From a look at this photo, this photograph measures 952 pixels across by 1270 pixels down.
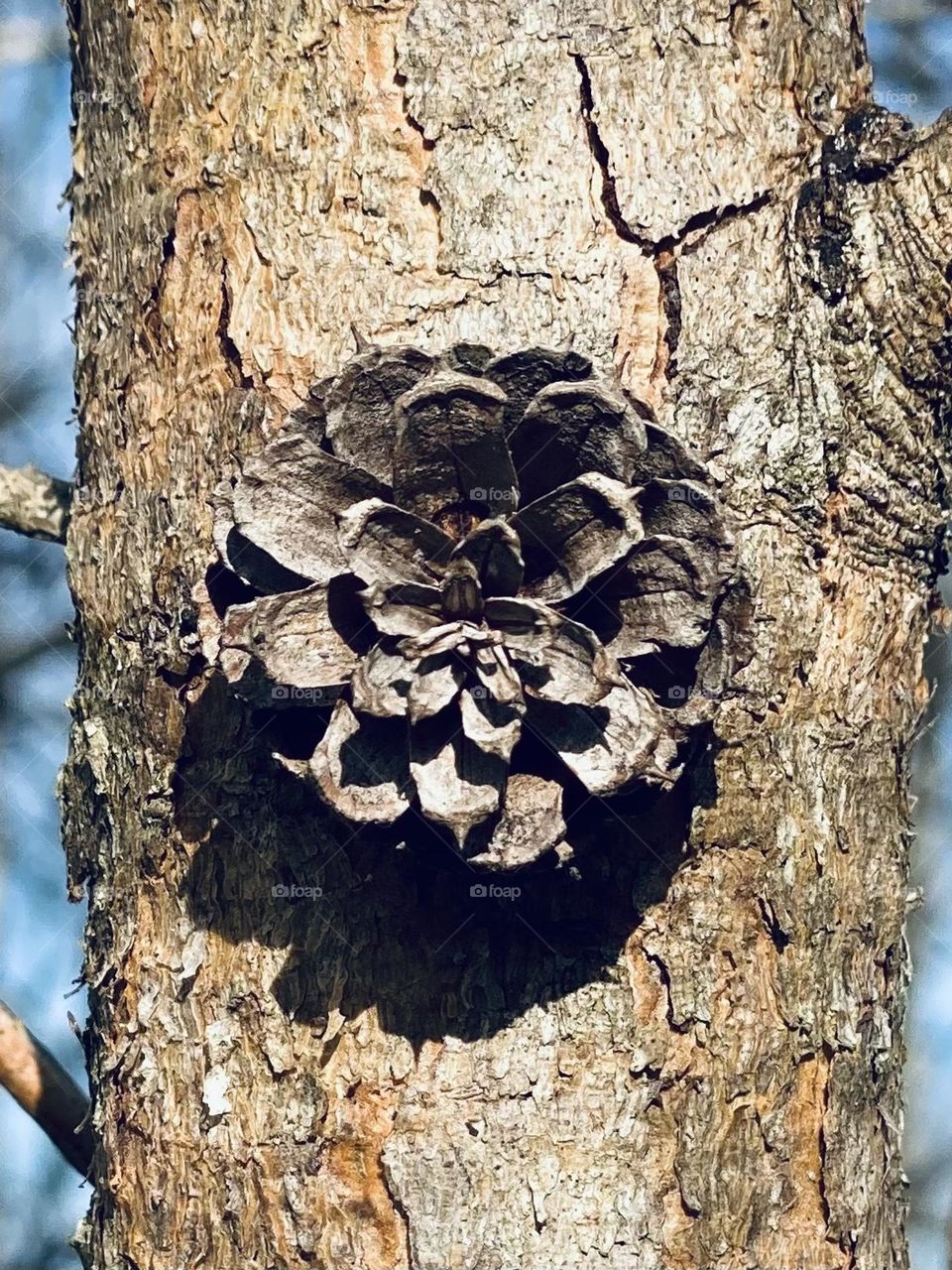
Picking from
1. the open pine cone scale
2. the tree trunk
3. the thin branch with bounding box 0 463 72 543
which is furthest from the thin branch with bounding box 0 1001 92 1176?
the open pine cone scale

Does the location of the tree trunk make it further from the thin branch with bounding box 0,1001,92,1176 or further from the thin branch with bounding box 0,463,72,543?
the thin branch with bounding box 0,1001,92,1176

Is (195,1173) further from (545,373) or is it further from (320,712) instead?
(545,373)

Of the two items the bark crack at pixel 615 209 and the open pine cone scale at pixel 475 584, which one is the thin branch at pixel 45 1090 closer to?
the open pine cone scale at pixel 475 584

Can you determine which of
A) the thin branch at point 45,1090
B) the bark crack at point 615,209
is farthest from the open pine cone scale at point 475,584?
the thin branch at point 45,1090

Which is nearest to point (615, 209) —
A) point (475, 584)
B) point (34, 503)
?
point (475, 584)

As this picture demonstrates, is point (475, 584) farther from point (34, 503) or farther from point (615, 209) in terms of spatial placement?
point (34, 503)

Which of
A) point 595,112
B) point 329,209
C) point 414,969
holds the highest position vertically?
point 595,112

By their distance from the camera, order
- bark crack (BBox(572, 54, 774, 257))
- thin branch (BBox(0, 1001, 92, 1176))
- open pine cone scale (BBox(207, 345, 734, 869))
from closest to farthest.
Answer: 1. open pine cone scale (BBox(207, 345, 734, 869))
2. bark crack (BBox(572, 54, 774, 257))
3. thin branch (BBox(0, 1001, 92, 1176))

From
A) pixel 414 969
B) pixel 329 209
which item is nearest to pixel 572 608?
pixel 414 969
